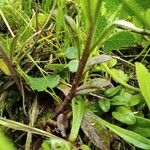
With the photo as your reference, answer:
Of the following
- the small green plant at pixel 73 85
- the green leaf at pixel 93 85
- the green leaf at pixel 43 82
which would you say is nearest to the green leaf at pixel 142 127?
the small green plant at pixel 73 85

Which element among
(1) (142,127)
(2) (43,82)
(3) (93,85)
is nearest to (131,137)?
(1) (142,127)

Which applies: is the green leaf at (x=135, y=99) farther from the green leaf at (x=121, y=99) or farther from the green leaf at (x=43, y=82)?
the green leaf at (x=43, y=82)

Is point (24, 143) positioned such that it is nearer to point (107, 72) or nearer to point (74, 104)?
point (74, 104)

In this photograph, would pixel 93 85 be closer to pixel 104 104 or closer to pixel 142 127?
pixel 104 104

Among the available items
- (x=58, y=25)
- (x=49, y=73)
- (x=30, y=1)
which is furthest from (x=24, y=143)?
(x=30, y=1)

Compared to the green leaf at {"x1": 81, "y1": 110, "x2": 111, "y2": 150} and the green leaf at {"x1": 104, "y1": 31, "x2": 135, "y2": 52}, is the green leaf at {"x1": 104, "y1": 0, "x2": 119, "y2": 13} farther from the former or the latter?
the green leaf at {"x1": 81, "y1": 110, "x2": 111, "y2": 150}
